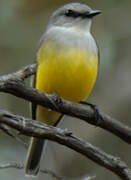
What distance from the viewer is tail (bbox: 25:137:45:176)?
4.74 metres

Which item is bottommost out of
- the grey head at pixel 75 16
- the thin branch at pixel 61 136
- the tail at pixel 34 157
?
the tail at pixel 34 157

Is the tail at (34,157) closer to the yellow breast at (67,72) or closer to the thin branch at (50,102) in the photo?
the yellow breast at (67,72)

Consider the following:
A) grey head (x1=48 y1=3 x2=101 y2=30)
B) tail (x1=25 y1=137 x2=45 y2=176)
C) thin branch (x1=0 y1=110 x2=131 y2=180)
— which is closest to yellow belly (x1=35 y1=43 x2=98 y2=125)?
grey head (x1=48 y1=3 x2=101 y2=30)

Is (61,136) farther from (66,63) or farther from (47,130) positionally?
(66,63)

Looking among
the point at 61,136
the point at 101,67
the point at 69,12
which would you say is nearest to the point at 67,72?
the point at 69,12

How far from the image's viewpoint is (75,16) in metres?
4.99

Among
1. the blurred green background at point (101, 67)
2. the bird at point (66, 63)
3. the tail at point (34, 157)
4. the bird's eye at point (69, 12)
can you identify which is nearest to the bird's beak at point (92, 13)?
the bird at point (66, 63)

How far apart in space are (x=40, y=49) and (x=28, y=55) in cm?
146

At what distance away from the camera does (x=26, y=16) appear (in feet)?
20.8

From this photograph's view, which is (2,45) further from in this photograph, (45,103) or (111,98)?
(45,103)

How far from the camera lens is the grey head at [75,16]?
16.1 ft

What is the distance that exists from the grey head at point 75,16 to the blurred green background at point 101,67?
2.64ft

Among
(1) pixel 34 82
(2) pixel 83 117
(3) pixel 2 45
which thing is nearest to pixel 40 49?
(1) pixel 34 82

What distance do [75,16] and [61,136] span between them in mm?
2020
